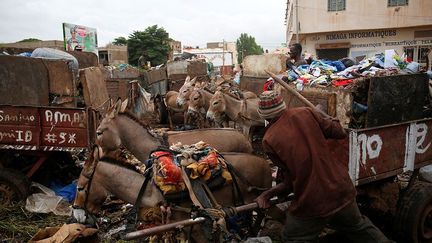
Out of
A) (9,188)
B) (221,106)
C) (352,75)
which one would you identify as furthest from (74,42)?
(352,75)

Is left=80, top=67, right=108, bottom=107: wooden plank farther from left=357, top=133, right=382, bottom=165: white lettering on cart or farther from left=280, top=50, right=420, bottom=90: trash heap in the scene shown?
left=357, top=133, right=382, bottom=165: white lettering on cart

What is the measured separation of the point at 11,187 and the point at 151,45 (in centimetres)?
3287

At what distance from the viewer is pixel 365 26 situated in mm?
24250

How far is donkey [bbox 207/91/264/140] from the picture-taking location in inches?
318

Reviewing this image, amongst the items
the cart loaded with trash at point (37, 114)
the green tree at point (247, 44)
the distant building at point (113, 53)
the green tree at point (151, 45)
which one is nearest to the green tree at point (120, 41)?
the green tree at point (151, 45)

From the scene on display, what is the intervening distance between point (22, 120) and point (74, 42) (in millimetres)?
18275

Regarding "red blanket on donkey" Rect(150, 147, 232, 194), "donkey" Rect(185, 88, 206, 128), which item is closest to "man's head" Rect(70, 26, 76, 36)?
"donkey" Rect(185, 88, 206, 128)

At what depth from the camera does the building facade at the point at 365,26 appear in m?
23.1

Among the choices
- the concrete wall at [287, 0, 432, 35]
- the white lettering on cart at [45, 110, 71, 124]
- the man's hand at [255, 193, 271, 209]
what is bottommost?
the man's hand at [255, 193, 271, 209]

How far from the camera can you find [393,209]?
4.16m

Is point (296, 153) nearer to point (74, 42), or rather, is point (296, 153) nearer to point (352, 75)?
point (352, 75)

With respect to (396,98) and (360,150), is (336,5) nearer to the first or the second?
(396,98)

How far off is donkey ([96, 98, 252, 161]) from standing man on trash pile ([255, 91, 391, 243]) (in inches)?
92.1

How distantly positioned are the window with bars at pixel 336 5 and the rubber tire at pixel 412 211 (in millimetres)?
23187
